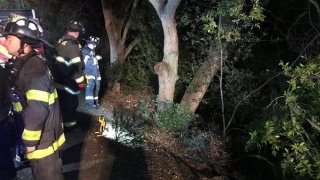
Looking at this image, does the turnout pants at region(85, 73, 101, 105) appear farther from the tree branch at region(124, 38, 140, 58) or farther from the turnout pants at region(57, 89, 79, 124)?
the tree branch at region(124, 38, 140, 58)

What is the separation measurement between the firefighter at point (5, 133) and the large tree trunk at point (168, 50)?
13.1 feet

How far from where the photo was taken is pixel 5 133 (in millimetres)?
4430

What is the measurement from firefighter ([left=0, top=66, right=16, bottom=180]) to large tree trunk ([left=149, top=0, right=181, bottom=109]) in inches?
157

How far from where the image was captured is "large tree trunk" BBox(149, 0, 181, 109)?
758 cm

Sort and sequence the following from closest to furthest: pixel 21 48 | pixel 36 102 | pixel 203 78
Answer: pixel 36 102 → pixel 21 48 → pixel 203 78

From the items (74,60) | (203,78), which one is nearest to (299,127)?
(74,60)

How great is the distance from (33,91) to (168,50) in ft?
15.8

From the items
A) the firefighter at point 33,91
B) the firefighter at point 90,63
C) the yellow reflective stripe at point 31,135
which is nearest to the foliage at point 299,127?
the firefighter at point 33,91

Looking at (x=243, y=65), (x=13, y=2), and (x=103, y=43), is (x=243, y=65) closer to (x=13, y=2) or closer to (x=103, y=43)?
(x=103, y=43)

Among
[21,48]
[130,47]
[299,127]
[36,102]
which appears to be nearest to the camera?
[36,102]

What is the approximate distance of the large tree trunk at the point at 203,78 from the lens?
819cm

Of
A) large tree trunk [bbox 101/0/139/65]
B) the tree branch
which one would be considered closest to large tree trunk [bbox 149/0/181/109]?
large tree trunk [bbox 101/0/139/65]

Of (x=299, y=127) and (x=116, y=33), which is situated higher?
(x=116, y=33)

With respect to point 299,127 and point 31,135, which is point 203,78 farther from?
point 31,135
